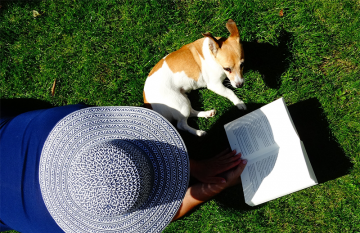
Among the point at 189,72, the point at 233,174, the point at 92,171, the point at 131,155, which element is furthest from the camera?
the point at 189,72

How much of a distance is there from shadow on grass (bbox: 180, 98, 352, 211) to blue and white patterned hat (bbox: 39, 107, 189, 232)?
133 centimetres

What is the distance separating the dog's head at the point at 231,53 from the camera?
2648 mm

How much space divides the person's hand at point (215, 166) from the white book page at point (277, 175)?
0.17 meters

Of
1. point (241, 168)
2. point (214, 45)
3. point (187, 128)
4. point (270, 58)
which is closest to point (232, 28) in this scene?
point (214, 45)

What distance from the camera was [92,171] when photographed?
148cm

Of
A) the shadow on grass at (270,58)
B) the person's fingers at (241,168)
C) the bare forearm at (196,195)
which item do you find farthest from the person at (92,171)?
the shadow on grass at (270,58)

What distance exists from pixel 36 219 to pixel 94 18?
9.23 ft

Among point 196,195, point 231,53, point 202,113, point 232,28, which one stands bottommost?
point 196,195

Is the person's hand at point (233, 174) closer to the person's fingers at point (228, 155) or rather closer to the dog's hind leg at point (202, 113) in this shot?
the person's fingers at point (228, 155)

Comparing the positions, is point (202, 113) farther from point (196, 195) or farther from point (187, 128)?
point (196, 195)

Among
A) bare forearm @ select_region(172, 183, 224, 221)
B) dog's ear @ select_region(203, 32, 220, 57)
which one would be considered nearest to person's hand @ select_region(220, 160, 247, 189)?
bare forearm @ select_region(172, 183, 224, 221)

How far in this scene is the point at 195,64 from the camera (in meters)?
2.88

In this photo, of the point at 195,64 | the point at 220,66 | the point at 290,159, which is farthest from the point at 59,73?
the point at 290,159

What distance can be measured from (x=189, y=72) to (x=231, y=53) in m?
0.53
